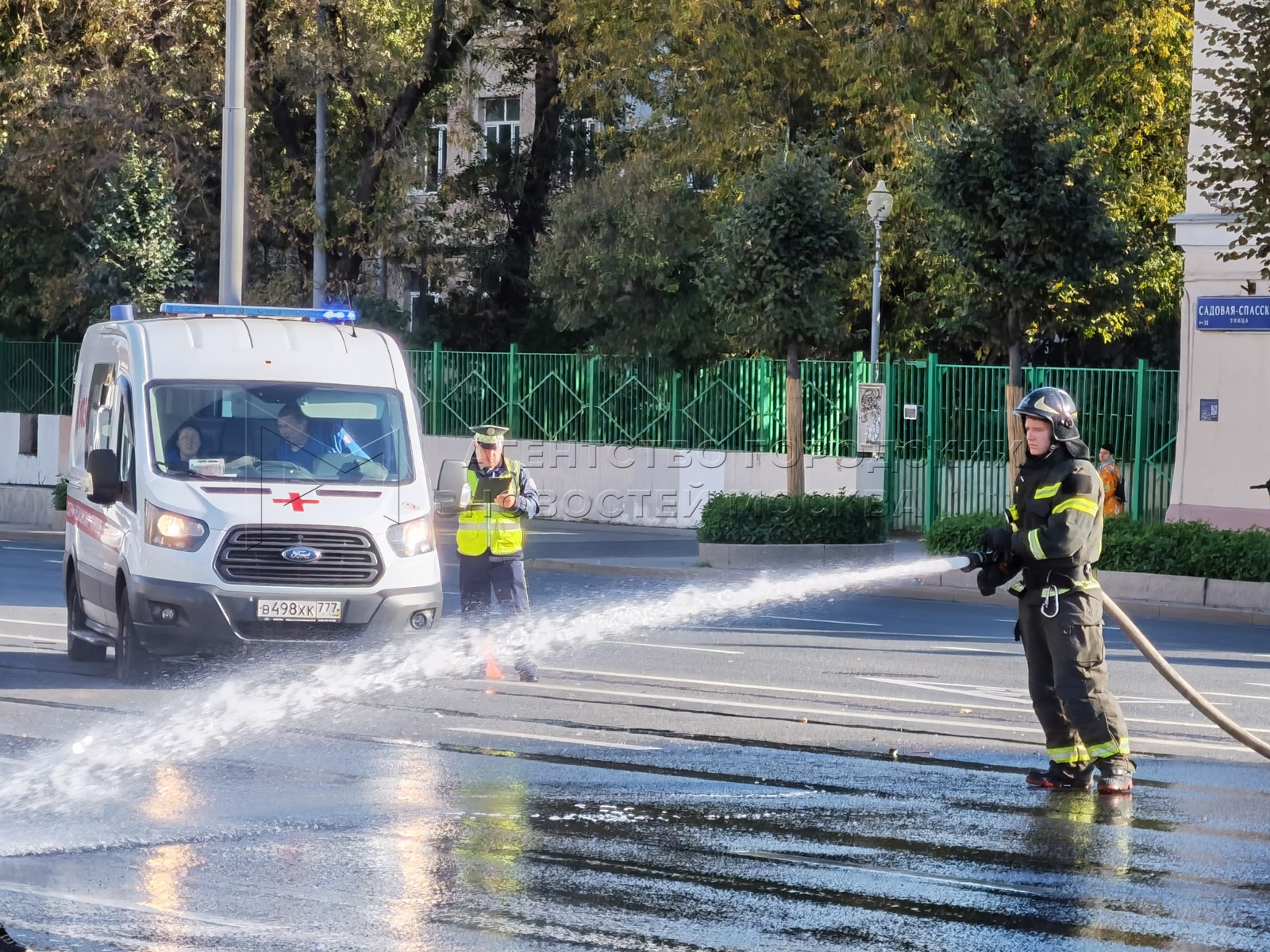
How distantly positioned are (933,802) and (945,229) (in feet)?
49.1

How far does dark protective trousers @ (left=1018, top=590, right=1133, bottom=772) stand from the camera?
362 inches

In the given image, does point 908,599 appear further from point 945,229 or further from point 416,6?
point 416,6

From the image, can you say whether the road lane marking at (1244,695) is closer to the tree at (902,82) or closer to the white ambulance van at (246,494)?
the white ambulance van at (246,494)

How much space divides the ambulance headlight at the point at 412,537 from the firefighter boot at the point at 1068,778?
15.7ft

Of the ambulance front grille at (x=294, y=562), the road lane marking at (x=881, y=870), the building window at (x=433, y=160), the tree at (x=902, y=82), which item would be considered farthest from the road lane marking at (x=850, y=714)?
the building window at (x=433, y=160)

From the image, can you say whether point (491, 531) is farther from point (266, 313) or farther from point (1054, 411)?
point (1054, 411)

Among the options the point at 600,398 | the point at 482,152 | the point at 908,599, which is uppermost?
the point at 482,152

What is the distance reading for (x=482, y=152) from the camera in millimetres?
40250

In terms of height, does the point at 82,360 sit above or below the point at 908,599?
above

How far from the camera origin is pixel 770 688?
12.8m

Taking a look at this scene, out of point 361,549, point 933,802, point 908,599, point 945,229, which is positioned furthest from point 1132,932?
point 945,229

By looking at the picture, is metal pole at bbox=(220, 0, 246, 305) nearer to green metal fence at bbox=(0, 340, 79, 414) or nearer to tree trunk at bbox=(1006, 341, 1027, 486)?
tree trunk at bbox=(1006, 341, 1027, 486)

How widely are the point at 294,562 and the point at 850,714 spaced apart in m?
3.51

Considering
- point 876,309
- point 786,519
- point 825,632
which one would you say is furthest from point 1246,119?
point 825,632
